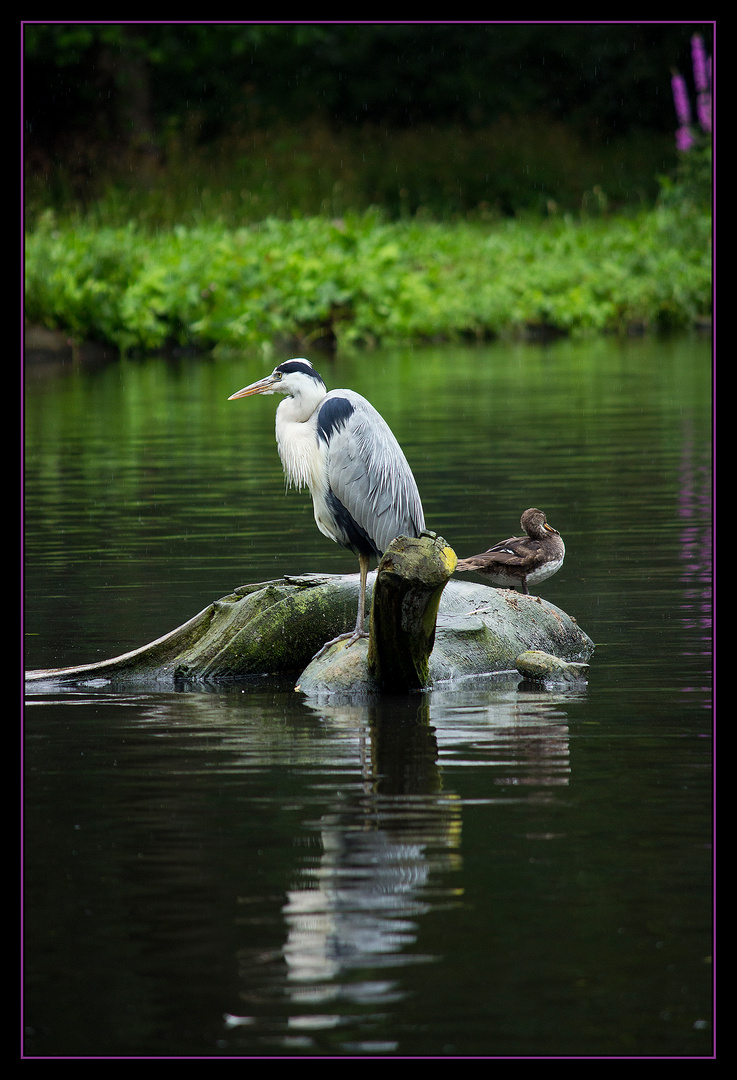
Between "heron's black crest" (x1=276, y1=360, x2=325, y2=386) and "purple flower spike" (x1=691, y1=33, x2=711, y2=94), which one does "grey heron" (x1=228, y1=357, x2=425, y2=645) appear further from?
"purple flower spike" (x1=691, y1=33, x2=711, y2=94)

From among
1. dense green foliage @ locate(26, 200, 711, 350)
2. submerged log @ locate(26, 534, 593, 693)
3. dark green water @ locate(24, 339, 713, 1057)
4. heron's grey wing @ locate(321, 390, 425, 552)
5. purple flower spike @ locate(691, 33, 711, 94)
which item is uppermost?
purple flower spike @ locate(691, 33, 711, 94)

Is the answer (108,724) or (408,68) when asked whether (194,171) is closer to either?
(408,68)

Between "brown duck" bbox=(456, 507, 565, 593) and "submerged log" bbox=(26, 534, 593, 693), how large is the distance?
0.51ft

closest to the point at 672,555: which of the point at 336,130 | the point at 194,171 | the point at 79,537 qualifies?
the point at 79,537

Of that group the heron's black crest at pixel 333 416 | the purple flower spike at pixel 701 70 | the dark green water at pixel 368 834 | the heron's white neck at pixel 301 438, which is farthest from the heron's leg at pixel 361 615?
the purple flower spike at pixel 701 70

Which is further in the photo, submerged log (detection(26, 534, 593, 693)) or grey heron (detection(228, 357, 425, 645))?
grey heron (detection(228, 357, 425, 645))

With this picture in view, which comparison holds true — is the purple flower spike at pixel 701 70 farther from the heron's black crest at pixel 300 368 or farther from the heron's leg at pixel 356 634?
the heron's leg at pixel 356 634

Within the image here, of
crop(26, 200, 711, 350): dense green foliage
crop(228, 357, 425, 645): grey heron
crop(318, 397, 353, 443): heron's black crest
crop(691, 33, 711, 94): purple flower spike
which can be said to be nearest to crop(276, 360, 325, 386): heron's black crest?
crop(228, 357, 425, 645): grey heron

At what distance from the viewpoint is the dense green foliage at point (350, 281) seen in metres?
23.5

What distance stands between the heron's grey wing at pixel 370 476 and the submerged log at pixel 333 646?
0.40 m

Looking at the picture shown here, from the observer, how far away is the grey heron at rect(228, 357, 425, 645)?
709 cm

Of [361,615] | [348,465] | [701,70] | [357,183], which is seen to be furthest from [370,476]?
[357,183]

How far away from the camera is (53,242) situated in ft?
83.5

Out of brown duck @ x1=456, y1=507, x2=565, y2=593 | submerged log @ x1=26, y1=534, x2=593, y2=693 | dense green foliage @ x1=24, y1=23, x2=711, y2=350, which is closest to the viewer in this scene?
submerged log @ x1=26, y1=534, x2=593, y2=693
